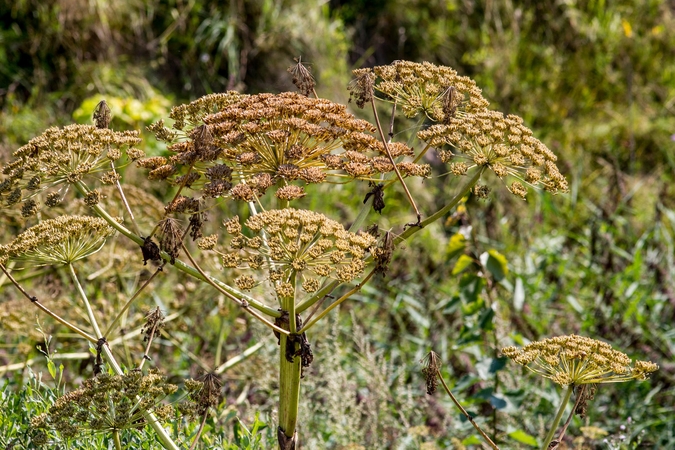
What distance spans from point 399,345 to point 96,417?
349 centimetres

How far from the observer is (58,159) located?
220 centimetres

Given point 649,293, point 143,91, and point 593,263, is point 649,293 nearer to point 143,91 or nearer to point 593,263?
point 593,263

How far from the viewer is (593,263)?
5.67m

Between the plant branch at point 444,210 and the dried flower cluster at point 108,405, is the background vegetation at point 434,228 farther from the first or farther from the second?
the plant branch at point 444,210

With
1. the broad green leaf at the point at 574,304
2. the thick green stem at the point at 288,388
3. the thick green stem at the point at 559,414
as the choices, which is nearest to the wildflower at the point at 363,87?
the thick green stem at the point at 288,388

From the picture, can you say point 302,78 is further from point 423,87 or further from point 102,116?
point 102,116

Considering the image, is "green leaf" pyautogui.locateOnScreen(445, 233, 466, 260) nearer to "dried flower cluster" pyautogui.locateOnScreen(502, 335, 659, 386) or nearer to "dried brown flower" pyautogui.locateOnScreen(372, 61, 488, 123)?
"dried brown flower" pyautogui.locateOnScreen(372, 61, 488, 123)

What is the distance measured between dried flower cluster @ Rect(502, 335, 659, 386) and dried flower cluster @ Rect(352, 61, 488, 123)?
73 cm

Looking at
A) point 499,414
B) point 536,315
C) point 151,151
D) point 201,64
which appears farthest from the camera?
point 201,64

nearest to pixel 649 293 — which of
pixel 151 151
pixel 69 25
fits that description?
pixel 151 151

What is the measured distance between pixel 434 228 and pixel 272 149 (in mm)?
5108

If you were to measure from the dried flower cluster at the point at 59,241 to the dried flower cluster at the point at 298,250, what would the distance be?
1.65 feet

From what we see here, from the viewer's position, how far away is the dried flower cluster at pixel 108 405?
2.09 metres

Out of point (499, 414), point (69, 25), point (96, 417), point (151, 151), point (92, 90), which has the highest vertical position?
point (69, 25)
